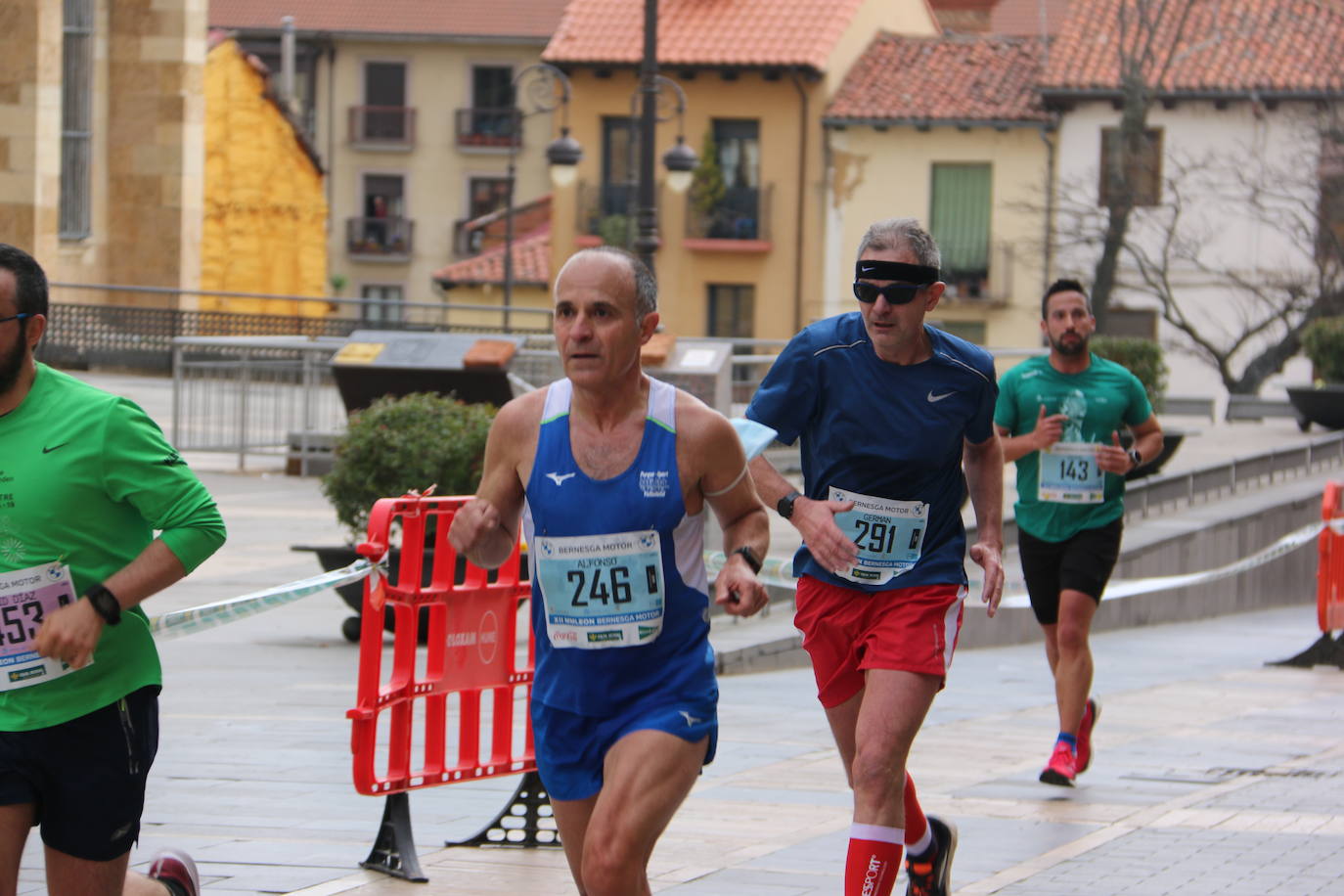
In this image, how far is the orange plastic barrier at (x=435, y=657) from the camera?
6.94 metres

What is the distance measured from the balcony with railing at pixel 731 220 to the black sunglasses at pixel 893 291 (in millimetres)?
45665

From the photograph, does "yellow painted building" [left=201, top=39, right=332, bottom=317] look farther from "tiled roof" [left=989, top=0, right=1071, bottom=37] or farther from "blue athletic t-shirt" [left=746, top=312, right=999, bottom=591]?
"blue athletic t-shirt" [left=746, top=312, right=999, bottom=591]

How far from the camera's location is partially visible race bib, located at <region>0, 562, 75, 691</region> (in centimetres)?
476

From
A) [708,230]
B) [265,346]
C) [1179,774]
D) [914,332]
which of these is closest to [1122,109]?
[708,230]

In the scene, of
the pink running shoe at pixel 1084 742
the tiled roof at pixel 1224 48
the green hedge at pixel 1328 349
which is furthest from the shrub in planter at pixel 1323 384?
the pink running shoe at pixel 1084 742

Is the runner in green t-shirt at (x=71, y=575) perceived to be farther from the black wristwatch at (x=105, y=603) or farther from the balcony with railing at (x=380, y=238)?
the balcony with railing at (x=380, y=238)

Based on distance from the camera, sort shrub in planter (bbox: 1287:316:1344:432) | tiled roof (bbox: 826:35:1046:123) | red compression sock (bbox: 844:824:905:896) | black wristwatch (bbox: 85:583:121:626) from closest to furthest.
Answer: black wristwatch (bbox: 85:583:121:626), red compression sock (bbox: 844:824:905:896), shrub in planter (bbox: 1287:316:1344:432), tiled roof (bbox: 826:35:1046:123)

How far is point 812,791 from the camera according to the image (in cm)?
887

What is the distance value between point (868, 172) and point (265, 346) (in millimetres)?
29173

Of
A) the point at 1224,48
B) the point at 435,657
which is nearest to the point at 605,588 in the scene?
the point at 435,657

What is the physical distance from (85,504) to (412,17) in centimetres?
6492

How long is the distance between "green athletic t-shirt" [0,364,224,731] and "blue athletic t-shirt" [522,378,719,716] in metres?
0.77

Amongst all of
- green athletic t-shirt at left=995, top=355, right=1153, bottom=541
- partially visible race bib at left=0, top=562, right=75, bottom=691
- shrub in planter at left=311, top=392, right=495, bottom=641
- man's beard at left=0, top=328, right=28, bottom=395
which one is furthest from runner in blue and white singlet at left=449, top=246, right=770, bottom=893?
shrub in planter at left=311, top=392, right=495, bottom=641

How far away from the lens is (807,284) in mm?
52031
